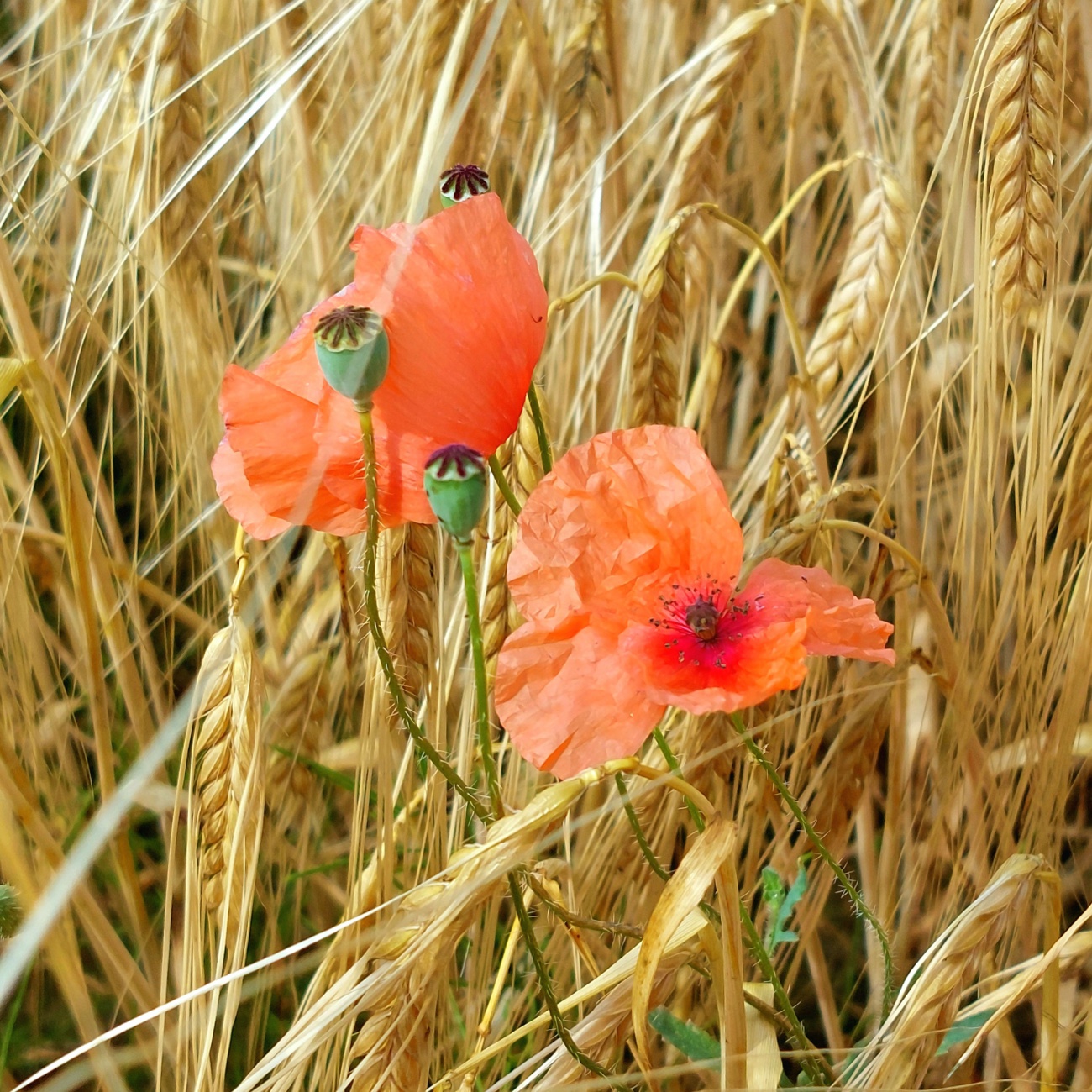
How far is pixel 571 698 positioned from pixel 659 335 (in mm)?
258

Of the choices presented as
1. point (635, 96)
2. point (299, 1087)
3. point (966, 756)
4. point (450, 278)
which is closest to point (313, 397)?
point (450, 278)

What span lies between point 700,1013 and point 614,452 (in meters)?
0.44

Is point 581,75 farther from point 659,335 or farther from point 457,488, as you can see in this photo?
point 457,488

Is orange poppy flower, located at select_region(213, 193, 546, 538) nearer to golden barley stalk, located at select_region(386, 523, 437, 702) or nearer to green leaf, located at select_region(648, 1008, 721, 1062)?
golden barley stalk, located at select_region(386, 523, 437, 702)

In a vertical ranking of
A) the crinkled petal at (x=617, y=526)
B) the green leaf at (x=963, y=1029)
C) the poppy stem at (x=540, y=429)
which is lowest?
the green leaf at (x=963, y=1029)

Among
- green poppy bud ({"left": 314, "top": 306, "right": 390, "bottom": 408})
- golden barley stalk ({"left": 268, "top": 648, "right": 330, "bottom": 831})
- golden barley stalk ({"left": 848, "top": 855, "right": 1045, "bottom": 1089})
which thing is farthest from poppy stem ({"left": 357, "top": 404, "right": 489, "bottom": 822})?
golden barley stalk ({"left": 268, "top": 648, "right": 330, "bottom": 831})

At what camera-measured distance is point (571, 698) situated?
1.53 ft

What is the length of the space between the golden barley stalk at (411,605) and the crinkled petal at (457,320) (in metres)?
0.11

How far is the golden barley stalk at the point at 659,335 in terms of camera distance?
64cm

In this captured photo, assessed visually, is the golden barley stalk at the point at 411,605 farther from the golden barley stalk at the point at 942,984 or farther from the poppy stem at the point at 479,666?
the golden barley stalk at the point at 942,984

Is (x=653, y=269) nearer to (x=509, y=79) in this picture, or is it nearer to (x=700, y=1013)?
(x=509, y=79)

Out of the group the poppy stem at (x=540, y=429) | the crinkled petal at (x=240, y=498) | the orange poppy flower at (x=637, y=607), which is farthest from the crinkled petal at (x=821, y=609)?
the crinkled petal at (x=240, y=498)

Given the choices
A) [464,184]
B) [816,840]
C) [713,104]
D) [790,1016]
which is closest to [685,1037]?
[790,1016]

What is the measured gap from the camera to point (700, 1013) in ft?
2.52
